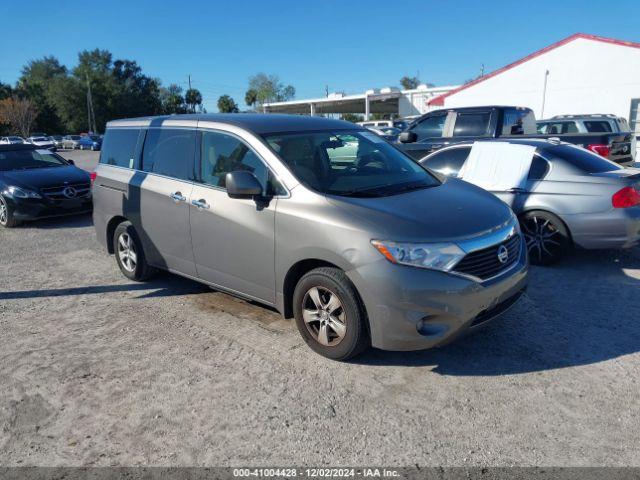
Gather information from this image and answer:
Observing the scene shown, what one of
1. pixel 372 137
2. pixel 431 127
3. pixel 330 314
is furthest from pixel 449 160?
pixel 330 314

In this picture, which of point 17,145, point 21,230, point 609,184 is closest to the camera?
point 609,184

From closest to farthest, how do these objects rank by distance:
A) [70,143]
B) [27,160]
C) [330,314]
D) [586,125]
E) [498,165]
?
[330,314] → [498,165] → [27,160] → [586,125] → [70,143]

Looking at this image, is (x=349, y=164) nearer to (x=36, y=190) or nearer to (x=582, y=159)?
(x=582, y=159)

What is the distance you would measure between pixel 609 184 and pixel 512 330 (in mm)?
2430

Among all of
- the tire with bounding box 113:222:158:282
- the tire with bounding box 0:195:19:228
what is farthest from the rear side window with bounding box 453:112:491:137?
the tire with bounding box 0:195:19:228

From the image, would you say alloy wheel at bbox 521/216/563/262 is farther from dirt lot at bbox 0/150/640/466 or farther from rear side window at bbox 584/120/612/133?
rear side window at bbox 584/120/612/133

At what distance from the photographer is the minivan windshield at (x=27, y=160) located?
33.3ft

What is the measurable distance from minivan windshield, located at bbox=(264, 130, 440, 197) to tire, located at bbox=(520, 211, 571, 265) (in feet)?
6.53

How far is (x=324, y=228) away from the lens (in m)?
3.59

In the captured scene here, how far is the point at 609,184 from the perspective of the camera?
5.51 metres

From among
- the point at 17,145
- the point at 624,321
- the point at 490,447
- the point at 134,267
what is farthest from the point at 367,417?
the point at 17,145

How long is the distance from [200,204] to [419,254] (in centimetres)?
216

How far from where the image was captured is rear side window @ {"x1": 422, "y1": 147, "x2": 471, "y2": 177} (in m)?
7.02

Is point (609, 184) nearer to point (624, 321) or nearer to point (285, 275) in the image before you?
point (624, 321)
